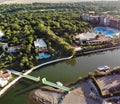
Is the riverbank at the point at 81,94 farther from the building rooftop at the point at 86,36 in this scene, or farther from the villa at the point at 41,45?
the building rooftop at the point at 86,36

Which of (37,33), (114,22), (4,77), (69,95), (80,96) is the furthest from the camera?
(114,22)

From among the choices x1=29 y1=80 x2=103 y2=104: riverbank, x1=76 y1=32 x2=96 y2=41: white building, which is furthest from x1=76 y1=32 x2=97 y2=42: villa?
x1=29 y1=80 x2=103 y2=104: riverbank

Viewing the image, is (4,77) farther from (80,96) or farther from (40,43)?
(40,43)

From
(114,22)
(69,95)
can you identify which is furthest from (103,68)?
(114,22)

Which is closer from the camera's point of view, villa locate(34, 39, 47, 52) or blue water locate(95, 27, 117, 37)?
villa locate(34, 39, 47, 52)

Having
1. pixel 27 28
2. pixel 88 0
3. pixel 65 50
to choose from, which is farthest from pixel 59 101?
pixel 88 0

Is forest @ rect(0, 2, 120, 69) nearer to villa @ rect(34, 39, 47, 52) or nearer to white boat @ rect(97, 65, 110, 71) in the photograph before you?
villa @ rect(34, 39, 47, 52)

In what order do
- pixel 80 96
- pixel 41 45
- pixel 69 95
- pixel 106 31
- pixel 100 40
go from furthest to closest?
pixel 106 31
pixel 100 40
pixel 41 45
pixel 69 95
pixel 80 96
